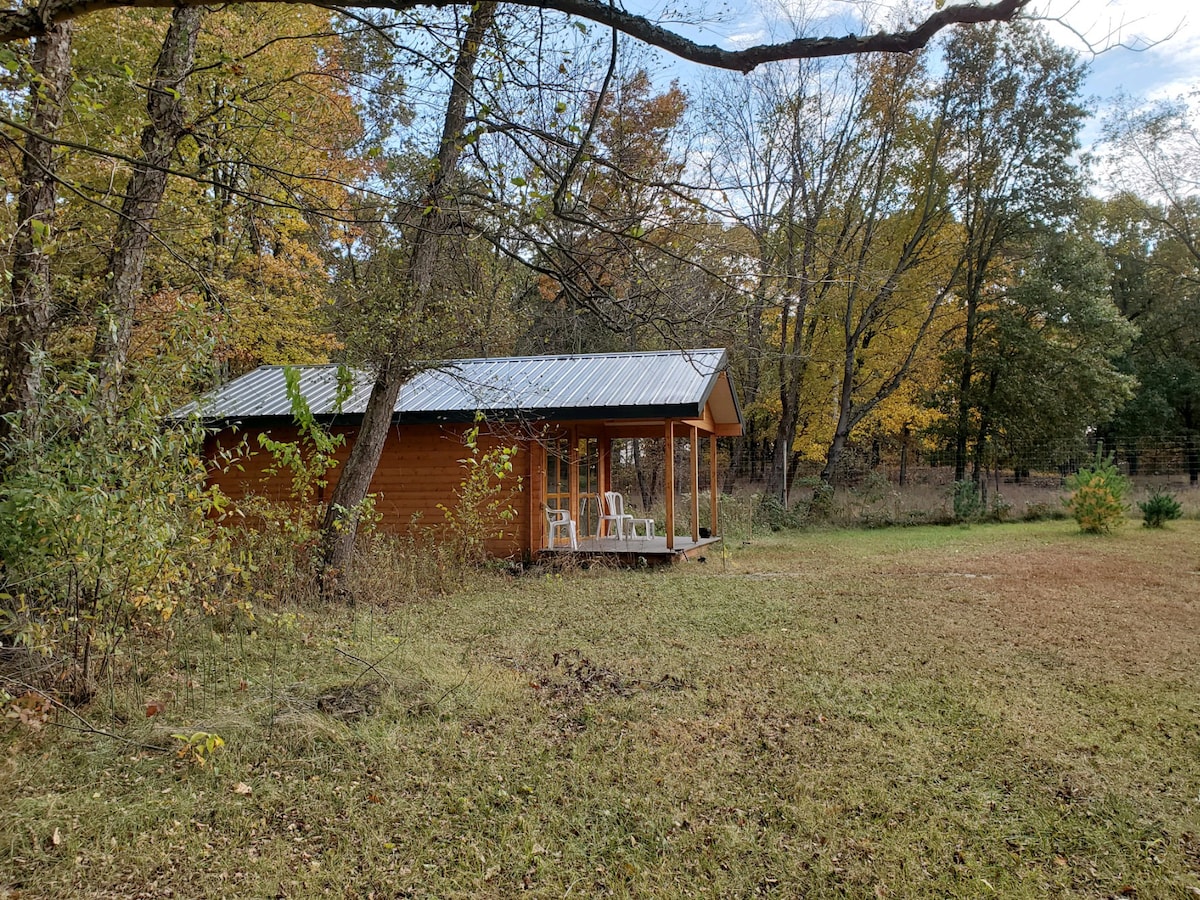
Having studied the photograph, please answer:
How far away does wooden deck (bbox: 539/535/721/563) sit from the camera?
34.8ft

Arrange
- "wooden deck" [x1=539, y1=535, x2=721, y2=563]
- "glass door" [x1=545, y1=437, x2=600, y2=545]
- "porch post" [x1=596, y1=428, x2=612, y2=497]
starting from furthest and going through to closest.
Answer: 1. "porch post" [x1=596, y1=428, x2=612, y2=497]
2. "glass door" [x1=545, y1=437, x2=600, y2=545]
3. "wooden deck" [x1=539, y1=535, x2=721, y2=563]

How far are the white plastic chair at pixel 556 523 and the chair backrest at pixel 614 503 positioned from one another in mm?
1604

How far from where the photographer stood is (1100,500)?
42.4ft

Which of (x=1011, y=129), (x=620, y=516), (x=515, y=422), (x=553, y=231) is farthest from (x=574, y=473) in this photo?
(x=1011, y=129)

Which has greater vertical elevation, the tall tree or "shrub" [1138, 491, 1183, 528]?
the tall tree

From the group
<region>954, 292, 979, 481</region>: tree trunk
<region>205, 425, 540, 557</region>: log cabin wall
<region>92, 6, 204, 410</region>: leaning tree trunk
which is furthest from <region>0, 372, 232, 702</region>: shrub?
<region>954, 292, 979, 481</region>: tree trunk

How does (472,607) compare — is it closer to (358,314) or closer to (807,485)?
(358,314)

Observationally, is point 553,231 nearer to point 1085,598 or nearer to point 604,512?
point 1085,598

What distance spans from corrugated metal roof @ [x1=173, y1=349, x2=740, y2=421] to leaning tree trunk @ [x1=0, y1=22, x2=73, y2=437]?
14.8 ft

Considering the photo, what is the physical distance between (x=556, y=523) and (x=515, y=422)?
1.86 m

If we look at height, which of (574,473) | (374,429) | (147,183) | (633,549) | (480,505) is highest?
(147,183)

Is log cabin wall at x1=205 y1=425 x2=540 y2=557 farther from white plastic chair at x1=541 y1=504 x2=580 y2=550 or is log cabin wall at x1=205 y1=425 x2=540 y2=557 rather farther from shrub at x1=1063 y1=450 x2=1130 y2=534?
shrub at x1=1063 y1=450 x2=1130 y2=534

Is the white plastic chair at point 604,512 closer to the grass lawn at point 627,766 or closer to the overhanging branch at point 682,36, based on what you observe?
the grass lawn at point 627,766

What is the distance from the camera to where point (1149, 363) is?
26516mm
